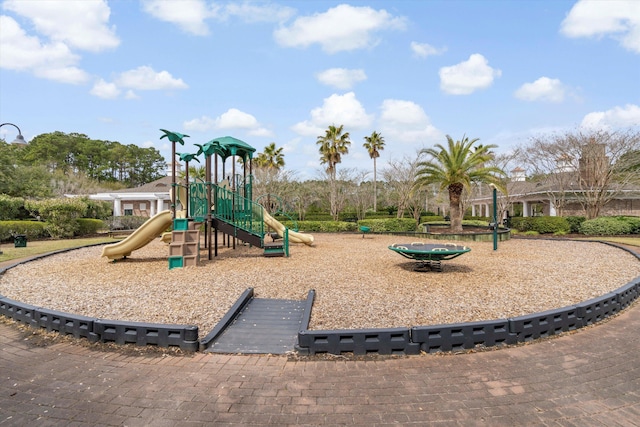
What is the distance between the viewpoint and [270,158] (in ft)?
117

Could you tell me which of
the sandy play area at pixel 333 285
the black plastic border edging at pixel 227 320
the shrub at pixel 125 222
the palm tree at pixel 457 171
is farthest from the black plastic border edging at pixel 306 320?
the shrub at pixel 125 222

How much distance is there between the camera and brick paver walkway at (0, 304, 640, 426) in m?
3.01

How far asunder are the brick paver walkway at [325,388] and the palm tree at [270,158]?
103 ft

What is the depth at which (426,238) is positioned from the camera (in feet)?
59.0

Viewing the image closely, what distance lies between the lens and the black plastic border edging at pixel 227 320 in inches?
180

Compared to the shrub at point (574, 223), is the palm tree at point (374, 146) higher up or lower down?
higher up

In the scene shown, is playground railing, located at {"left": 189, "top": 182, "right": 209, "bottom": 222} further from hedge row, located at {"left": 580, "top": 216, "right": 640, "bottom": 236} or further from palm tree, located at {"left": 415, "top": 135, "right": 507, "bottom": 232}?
hedge row, located at {"left": 580, "top": 216, "right": 640, "bottom": 236}

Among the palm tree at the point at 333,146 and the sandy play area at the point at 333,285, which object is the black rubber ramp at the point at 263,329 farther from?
the palm tree at the point at 333,146

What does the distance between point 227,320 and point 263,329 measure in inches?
22.0

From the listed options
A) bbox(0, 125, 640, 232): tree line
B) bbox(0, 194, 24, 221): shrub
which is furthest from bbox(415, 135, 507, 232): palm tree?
bbox(0, 194, 24, 221): shrub

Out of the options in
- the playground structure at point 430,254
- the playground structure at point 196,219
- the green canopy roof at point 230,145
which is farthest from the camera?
the green canopy roof at point 230,145

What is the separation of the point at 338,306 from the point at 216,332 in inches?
79.7

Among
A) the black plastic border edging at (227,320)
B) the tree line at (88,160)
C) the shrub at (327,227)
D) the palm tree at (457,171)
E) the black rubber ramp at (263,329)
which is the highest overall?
the tree line at (88,160)

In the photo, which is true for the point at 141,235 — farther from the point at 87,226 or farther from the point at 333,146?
the point at 333,146
